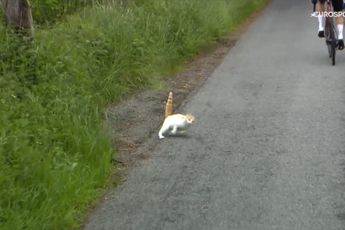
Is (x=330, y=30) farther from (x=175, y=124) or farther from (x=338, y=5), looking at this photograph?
(x=175, y=124)

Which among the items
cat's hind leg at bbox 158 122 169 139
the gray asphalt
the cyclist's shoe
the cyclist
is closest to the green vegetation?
the gray asphalt

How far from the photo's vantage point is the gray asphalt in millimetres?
4645

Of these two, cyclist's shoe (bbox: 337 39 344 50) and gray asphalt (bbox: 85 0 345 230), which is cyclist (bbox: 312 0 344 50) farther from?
gray asphalt (bbox: 85 0 345 230)

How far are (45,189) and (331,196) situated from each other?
2.32 metres

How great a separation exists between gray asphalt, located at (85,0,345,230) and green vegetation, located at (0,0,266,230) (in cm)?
41

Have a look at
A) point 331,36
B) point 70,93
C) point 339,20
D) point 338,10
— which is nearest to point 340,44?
point 331,36

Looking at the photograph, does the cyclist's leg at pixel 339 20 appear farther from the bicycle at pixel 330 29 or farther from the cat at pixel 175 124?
the cat at pixel 175 124

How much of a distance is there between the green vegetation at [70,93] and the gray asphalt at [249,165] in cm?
41

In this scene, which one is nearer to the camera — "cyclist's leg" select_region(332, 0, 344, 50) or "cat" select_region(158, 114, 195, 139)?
"cat" select_region(158, 114, 195, 139)

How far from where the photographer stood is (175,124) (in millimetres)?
6516

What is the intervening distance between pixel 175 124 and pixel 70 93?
1.17 metres

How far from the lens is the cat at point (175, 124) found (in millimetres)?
6508

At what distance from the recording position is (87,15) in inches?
372

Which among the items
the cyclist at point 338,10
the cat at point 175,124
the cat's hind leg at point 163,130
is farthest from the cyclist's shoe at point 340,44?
the cat's hind leg at point 163,130
